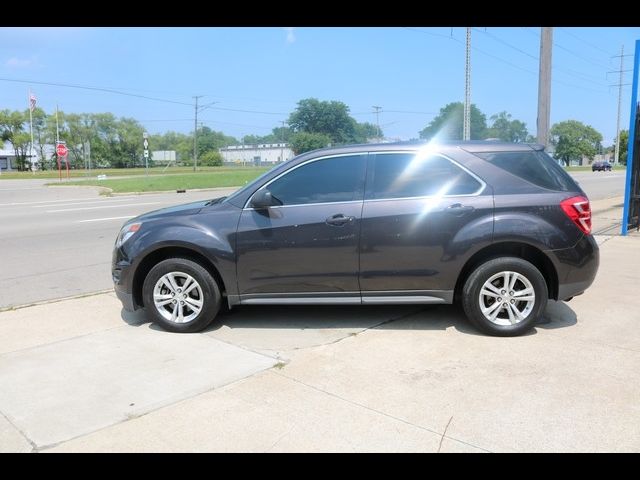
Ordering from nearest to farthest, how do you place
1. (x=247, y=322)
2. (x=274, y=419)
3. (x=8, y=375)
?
(x=274, y=419) < (x=8, y=375) < (x=247, y=322)

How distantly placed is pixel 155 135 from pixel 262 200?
13894cm

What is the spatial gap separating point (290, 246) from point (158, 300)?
1375mm

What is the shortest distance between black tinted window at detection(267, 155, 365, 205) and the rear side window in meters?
1.15

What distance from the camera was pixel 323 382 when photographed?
3834 mm

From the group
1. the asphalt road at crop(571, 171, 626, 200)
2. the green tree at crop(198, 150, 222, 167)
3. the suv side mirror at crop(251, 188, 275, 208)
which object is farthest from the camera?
the green tree at crop(198, 150, 222, 167)

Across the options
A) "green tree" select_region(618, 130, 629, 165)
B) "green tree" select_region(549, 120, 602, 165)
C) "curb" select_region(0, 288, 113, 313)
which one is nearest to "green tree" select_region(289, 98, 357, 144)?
"green tree" select_region(549, 120, 602, 165)

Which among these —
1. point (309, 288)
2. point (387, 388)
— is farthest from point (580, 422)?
point (309, 288)

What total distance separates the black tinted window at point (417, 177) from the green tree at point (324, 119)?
11183cm

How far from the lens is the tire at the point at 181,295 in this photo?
16.0 ft

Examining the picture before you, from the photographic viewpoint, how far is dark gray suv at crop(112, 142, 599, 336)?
467cm

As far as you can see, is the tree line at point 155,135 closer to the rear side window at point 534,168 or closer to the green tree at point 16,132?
the green tree at point 16,132

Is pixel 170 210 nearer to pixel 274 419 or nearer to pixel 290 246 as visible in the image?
pixel 290 246

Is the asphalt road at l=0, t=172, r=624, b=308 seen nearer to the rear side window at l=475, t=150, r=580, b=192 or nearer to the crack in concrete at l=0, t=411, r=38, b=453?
the crack in concrete at l=0, t=411, r=38, b=453
